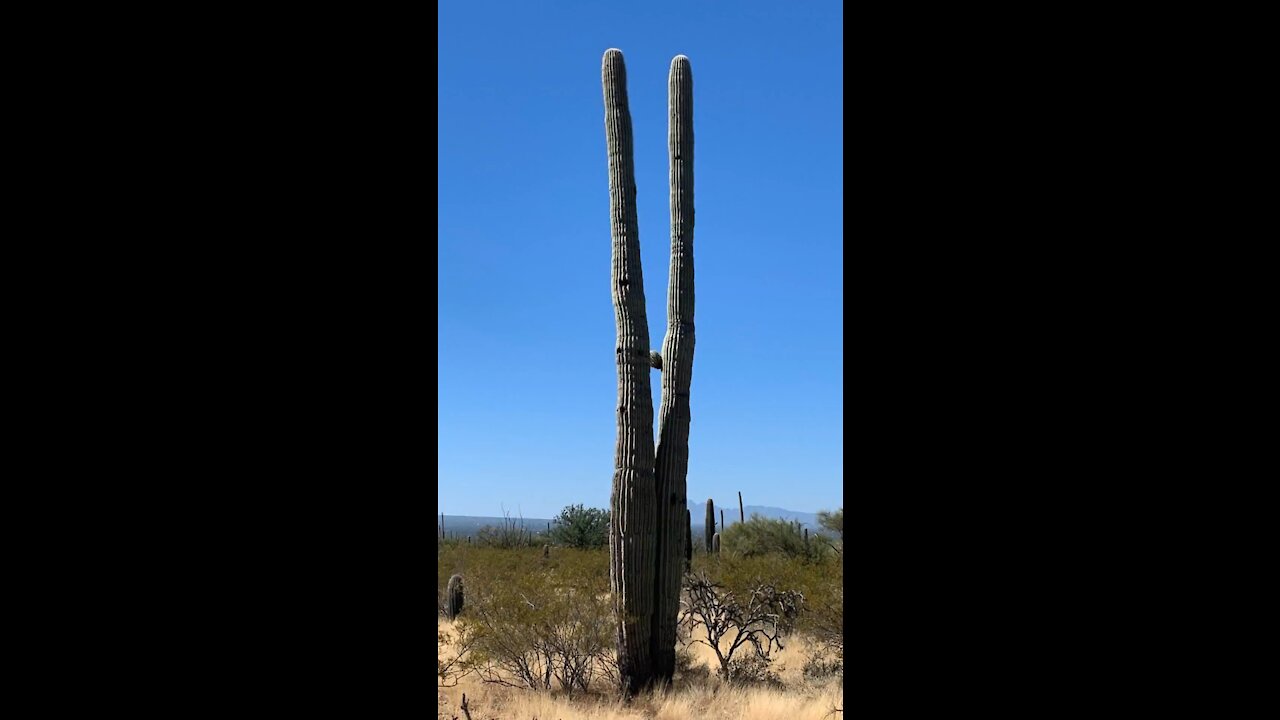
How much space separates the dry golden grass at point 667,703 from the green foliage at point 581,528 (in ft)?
32.9

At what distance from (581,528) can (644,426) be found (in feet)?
38.9

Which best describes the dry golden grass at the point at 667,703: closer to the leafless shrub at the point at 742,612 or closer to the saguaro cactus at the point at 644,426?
the saguaro cactus at the point at 644,426

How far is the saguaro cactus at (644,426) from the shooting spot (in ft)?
27.3

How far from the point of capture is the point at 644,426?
8.50m

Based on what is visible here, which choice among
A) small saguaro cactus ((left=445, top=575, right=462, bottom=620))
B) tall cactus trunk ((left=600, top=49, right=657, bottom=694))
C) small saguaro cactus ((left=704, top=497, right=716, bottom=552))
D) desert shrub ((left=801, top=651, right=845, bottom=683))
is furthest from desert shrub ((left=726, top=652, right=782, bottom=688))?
small saguaro cactus ((left=704, top=497, right=716, bottom=552))

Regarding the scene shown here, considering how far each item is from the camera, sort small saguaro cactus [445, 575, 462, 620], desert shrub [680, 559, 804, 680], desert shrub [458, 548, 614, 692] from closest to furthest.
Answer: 1. desert shrub [458, 548, 614, 692]
2. desert shrub [680, 559, 804, 680]
3. small saguaro cactus [445, 575, 462, 620]

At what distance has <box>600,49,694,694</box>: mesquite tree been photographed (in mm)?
8336

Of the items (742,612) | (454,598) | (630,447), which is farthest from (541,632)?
(454,598)

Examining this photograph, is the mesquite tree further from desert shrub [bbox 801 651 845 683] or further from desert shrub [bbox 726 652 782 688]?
desert shrub [bbox 801 651 845 683]

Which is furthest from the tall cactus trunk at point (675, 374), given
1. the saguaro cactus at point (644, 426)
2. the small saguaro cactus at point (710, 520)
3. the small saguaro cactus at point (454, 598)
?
the small saguaro cactus at point (710, 520)
